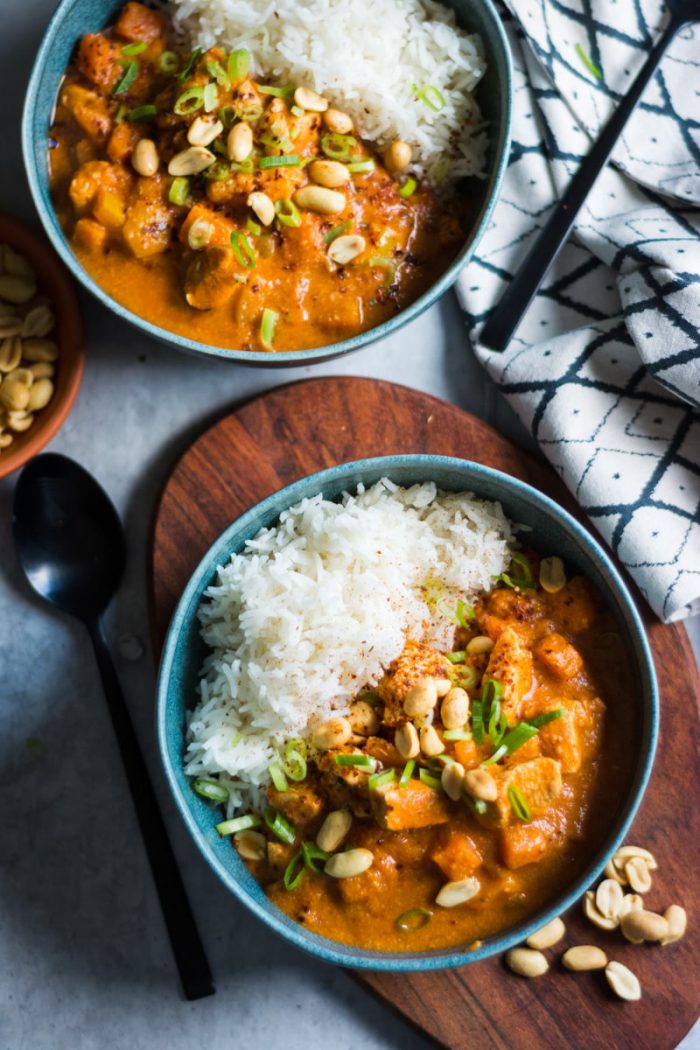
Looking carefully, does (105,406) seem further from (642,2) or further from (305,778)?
(642,2)

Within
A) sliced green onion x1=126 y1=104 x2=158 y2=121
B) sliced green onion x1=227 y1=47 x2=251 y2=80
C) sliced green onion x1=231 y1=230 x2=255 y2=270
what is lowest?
sliced green onion x1=231 y1=230 x2=255 y2=270

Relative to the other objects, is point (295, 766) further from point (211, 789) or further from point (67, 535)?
point (67, 535)

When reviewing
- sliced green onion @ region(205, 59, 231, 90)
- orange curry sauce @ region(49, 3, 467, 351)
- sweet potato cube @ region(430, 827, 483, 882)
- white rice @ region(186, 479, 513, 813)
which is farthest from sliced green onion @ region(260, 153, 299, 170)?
sweet potato cube @ region(430, 827, 483, 882)

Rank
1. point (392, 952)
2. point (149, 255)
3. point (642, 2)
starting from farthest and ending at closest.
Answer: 1. point (642, 2)
2. point (149, 255)
3. point (392, 952)

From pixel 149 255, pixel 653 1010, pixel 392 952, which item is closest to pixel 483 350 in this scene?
pixel 149 255

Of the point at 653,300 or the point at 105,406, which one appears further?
the point at 105,406

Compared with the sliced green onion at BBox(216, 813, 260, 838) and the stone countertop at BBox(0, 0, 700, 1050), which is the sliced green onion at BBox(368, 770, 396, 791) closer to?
the sliced green onion at BBox(216, 813, 260, 838)
